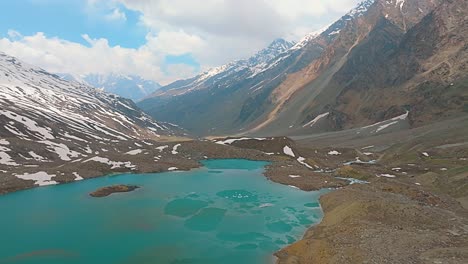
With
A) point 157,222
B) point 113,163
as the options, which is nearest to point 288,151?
point 113,163

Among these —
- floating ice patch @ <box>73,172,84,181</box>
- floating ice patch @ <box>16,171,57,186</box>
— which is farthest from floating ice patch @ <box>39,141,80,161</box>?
floating ice patch @ <box>16,171,57,186</box>

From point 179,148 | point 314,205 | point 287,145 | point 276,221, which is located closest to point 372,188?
point 314,205

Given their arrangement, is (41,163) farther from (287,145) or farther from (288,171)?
(287,145)

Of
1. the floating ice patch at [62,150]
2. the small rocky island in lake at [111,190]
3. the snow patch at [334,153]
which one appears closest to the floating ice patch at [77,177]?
the small rocky island in lake at [111,190]

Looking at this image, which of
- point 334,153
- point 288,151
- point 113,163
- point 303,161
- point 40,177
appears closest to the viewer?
point 40,177

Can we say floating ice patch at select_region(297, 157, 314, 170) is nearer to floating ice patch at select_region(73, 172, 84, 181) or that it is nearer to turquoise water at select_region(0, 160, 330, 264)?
turquoise water at select_region(0, 160, 330, 264)

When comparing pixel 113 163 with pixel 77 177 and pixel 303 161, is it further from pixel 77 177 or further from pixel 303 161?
pixel 303 161
